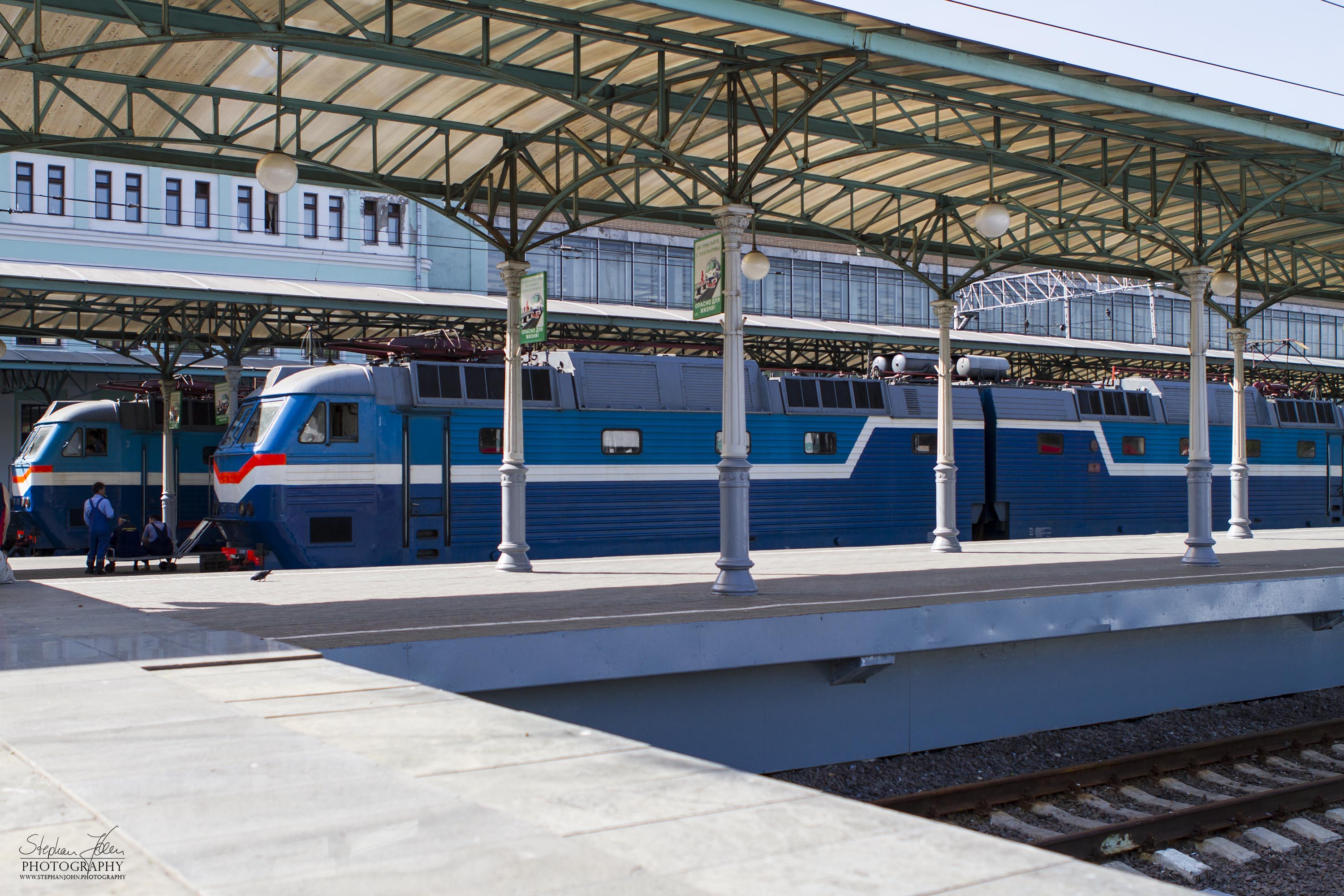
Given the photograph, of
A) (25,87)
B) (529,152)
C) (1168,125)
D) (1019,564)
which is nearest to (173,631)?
(25,87)

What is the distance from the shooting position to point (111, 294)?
75.2 ft

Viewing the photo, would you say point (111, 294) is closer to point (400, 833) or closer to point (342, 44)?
point (342, 44)

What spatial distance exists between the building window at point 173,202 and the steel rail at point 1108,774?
40871 millimetres

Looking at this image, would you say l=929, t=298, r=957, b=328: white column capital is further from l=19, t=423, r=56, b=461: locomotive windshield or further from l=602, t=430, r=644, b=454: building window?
l=19, t=423, r=56, b=461: locomotive windshield

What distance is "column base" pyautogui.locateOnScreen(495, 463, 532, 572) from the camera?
1597 cm

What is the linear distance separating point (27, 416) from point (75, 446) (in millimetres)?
18039

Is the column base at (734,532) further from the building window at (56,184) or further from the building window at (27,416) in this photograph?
the building window at (56,184)

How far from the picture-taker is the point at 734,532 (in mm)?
12789

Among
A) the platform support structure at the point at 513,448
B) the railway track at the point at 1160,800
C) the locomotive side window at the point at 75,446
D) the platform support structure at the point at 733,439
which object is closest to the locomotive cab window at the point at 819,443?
the platform support structure at the point at 513,448

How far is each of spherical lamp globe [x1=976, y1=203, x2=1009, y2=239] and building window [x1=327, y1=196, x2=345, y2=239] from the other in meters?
35.6

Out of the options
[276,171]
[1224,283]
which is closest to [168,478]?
[276,171]

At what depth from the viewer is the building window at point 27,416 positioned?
132ft

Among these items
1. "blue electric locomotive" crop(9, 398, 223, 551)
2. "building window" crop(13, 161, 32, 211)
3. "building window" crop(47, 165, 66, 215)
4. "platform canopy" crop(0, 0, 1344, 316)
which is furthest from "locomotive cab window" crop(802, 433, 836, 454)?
"building window" crop(13, 161, 32, 211)

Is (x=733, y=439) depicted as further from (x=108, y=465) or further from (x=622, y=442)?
(x=108, y=465)
